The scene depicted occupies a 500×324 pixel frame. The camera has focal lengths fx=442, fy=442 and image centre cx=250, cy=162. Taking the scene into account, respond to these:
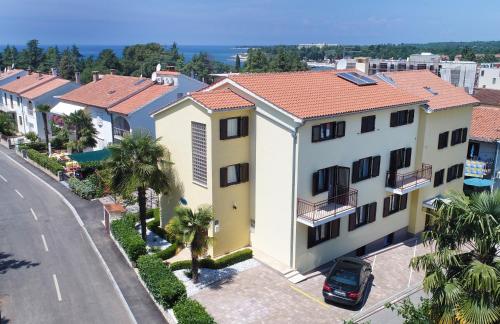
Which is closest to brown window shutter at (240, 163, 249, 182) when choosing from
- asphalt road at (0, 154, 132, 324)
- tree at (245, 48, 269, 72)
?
asphalt road at (0, 154, 132, 324)

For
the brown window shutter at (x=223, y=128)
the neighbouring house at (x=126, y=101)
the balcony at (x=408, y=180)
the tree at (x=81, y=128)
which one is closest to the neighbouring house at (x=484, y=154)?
the balcony at (x=408, y=180)

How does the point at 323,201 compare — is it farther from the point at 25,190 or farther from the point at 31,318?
the point at 25,190

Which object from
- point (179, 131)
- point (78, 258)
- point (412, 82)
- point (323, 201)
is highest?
point (412, 82)

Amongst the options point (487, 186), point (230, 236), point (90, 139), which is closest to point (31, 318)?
point (230, 236)

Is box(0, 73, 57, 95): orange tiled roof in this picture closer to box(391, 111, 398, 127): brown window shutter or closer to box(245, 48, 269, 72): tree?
box(391, 111, 398, 127): brown window shutter

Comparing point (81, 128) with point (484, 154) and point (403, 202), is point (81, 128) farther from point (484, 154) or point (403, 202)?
point (484, 154)

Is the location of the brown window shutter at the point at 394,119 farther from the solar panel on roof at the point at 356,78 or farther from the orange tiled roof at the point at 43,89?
the orange tiled roof at the point at 43,89

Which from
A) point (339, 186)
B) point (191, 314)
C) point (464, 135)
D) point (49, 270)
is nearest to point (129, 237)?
point (49, 270)
